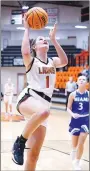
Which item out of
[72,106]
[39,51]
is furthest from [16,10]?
[39,51]

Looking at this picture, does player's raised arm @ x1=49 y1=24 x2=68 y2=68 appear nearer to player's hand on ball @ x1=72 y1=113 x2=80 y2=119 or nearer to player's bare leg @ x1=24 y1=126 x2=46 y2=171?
player's bare leg @ x1=24 y1=126 x2=46 y2=171

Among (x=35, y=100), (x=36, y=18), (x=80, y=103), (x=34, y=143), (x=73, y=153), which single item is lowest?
(x=73, y=153)

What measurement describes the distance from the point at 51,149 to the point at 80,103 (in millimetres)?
1755

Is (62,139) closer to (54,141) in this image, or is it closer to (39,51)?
(54,141)

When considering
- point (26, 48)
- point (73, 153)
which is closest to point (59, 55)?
point (26, 48)

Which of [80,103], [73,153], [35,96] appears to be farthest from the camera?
[73,153]

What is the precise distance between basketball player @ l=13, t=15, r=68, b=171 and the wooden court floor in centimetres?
235

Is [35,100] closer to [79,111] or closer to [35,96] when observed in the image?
[35,96]

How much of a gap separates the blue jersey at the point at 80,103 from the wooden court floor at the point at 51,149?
1.01 m

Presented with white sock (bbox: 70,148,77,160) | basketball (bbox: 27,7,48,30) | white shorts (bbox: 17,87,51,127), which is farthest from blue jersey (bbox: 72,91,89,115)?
basketball (bbox: 27,7,48,30)

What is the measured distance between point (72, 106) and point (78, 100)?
0.17m

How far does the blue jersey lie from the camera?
6.04m

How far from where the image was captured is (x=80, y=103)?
239 inches

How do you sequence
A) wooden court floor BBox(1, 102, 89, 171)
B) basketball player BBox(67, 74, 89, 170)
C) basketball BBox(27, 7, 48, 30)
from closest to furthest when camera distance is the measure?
basketball BBox(27, 7, 48, 30) < basketball player BBox(67, 74, 89, 170) < wooden court floor BBox(1, 102, 89, 171)
